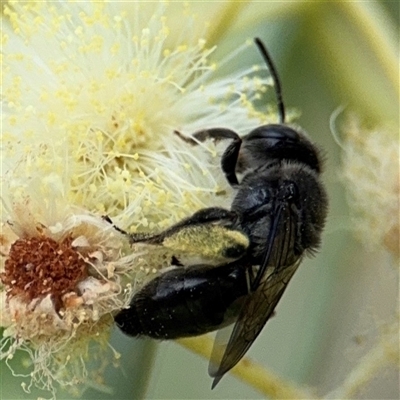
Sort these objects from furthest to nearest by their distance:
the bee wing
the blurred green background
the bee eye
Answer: the blurred green background < the bee eye < the bee wing

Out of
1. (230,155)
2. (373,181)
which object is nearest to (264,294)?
(230,155)

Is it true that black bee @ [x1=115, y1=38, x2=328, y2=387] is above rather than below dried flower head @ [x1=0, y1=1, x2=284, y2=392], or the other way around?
below

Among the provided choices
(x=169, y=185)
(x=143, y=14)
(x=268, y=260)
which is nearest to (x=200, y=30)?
(x=143, y=14)

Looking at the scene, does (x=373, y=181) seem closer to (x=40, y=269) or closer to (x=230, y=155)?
(x=230, y=155)

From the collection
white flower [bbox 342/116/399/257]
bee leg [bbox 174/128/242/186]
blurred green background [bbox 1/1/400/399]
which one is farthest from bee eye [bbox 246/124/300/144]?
white flower [bbox 342/116/399/257]

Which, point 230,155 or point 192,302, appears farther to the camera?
point 230,155

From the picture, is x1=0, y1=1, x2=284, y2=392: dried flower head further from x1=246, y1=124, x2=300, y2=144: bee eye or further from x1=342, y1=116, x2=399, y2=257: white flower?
x1=342, y1=116, x2=399, y2=257: white flower

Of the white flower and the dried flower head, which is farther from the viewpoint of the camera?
the white flower
